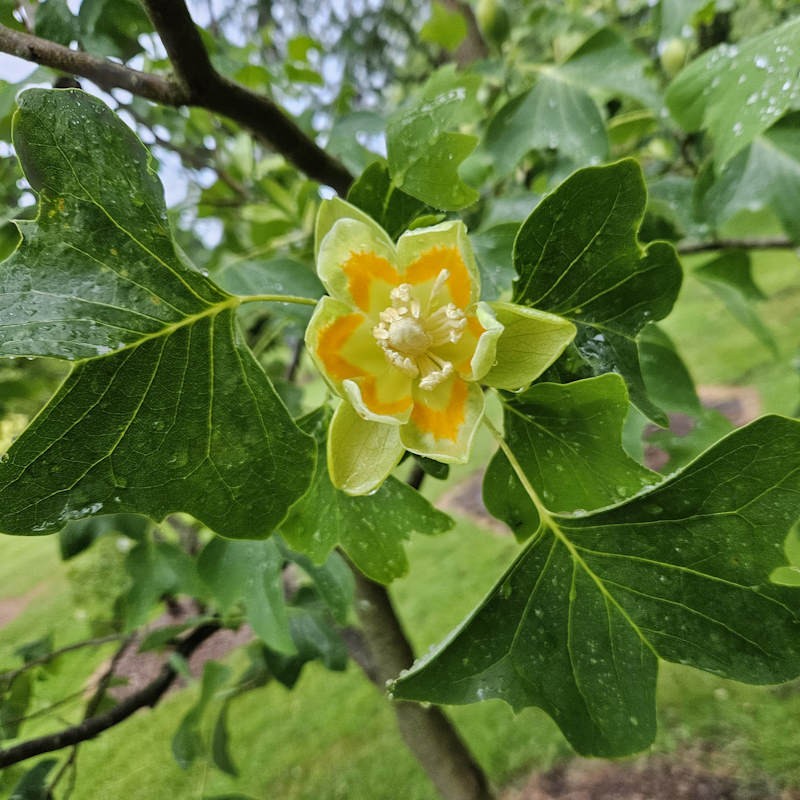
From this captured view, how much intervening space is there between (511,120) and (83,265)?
27.0 inches

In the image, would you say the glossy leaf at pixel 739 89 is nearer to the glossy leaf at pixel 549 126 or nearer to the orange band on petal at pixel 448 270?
the glossy leaf at pixel 549 126

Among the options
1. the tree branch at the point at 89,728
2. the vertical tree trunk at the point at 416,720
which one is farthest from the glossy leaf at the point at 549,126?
the tree branch at the point at 89,728

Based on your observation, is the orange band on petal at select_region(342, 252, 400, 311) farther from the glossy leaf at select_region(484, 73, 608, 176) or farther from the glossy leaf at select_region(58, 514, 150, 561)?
the glossy leaf at select_region(58, 514, 150, 561)

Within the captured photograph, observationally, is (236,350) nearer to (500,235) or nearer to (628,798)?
(500,235)

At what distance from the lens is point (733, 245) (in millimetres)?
1143

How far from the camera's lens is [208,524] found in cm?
44

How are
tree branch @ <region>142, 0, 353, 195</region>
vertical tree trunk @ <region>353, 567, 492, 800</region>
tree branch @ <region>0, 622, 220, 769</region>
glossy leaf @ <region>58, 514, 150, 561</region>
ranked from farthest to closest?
vertical tree trunk @ <region>353, 567, 492, 800</region> → glossy leaf @ <region>58, 514, 150, 561</region> → tree branch @ <region>0, 622, 220, 769</region> → tree branch @ <region>142, 0, 353, 195</region>

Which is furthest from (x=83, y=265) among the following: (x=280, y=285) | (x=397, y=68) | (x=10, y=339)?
(x=397, y=68)

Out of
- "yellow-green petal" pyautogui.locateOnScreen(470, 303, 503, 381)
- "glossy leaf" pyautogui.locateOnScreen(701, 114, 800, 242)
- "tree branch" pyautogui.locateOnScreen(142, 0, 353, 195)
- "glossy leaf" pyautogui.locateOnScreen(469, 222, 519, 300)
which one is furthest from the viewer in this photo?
"glossy leaf" pyautogui.locateOnScreen(701, 114, 800, 242)

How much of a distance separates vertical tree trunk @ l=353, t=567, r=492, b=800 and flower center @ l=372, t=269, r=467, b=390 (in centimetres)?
72

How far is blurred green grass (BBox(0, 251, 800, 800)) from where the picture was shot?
1.23 meters

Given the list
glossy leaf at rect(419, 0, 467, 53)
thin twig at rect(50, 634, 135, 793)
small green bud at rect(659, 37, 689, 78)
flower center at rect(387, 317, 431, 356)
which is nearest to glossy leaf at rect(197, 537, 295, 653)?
thin twig at rect(50, 634, 135, 793)

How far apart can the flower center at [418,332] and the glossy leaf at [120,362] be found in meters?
0.10

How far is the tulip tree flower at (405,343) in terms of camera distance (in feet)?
1.44
